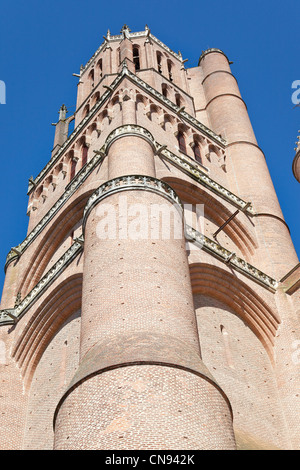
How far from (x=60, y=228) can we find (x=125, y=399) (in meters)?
11.2

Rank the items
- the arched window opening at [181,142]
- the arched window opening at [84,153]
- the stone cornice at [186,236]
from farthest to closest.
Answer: the arched window opening at [84,153] < the arched window opening at [181,142] < the stone cornice at [186,236]

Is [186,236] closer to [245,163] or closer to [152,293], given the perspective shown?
[152,293]

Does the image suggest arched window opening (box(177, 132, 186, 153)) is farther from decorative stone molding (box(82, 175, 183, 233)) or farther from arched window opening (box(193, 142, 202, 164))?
decorative stone molding (box(82, 175, 183, 233))

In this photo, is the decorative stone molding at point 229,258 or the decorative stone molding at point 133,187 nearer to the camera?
the decorative stone molding at point 133,187

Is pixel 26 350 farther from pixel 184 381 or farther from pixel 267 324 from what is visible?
pixel 184 381

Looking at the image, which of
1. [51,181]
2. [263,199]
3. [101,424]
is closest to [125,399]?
[101,424]

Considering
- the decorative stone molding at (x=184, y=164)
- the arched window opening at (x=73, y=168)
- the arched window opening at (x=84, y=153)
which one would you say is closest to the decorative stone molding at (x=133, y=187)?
the decorative stone molding at (x=184, y=164)

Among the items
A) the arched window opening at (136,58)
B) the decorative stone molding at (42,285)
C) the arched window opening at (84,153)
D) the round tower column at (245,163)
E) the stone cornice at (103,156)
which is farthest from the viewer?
the arched window opening at (136,58)

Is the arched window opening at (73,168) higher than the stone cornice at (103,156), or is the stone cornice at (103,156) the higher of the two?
the arched window opening at (73,168)

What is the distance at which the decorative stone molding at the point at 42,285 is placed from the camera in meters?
15.7

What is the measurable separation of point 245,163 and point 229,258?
24.9 feet

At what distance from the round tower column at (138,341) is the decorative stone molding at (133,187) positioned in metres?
0.03

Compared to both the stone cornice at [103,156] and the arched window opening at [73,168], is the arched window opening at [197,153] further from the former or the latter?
the arched window opening at [73,168]

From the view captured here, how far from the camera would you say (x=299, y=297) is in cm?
1608
